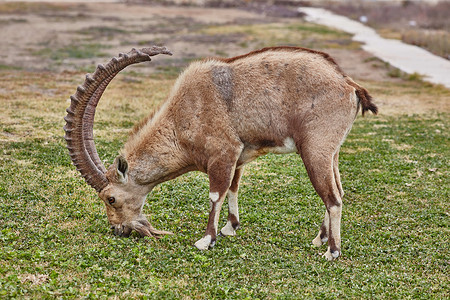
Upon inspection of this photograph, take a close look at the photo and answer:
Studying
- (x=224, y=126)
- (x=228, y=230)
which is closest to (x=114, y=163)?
(x=224, y=126)

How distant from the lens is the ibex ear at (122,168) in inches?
335

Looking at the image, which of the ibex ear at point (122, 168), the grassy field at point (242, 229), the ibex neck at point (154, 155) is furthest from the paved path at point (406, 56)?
the ibex ear at point (122, 168)

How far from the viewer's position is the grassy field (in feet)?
24.2

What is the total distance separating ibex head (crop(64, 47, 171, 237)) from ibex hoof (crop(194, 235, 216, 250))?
2.63ft

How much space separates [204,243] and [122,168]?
6.05 ft

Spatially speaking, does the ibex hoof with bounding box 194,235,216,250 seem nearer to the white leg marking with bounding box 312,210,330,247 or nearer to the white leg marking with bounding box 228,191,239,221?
the white leg marking with bounding box 228,191,239,221

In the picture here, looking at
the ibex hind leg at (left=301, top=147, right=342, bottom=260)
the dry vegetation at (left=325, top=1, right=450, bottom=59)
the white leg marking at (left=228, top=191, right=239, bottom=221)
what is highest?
the ibex hind leg at (left=301, top=147, right=342, bottom=260)

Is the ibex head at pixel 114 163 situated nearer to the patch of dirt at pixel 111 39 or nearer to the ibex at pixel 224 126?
the ibex at pixel 224 126

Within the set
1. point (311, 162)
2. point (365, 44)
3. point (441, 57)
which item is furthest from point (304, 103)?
point (365, 44)

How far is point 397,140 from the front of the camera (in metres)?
16.6

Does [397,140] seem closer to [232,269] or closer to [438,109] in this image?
[438,109]

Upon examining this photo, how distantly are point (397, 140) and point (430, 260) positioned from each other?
855 centimetres

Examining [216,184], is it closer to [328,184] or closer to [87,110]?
[328,184]

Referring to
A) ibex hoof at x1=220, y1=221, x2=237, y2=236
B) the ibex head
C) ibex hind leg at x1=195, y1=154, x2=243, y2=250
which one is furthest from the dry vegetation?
the ibex head
